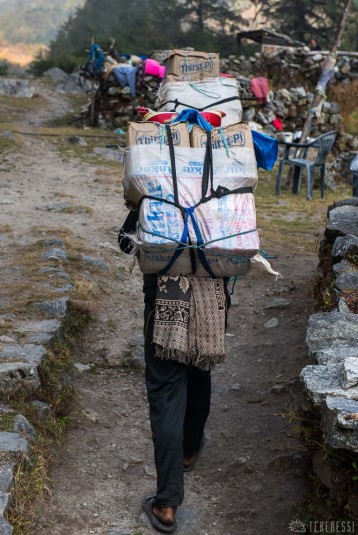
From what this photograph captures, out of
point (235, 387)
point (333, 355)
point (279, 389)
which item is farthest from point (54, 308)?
point (333, 355)

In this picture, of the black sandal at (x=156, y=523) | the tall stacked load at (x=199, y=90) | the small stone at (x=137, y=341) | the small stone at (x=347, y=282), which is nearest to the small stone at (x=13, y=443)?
the black sandal at (x=156, y=523)

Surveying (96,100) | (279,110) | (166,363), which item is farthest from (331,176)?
(166,363)

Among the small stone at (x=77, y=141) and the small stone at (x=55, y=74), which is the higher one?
the small stone at (x=77, y=141)

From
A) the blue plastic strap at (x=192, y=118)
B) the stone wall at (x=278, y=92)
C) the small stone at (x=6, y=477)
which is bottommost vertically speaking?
the stone wall at (x=278, y=92)

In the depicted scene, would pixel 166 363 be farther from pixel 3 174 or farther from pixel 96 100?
pixel 96 100

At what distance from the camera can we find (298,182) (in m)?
11.6

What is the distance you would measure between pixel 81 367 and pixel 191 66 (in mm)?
2644

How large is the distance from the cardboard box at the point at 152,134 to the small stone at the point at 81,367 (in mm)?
1905

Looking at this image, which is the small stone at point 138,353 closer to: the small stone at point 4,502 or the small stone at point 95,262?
the small stone at point 95,262

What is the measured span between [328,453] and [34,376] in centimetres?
169

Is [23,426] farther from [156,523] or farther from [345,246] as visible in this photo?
[345,246]

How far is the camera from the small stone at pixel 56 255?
605 centimetres

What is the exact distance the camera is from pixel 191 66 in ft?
18.7

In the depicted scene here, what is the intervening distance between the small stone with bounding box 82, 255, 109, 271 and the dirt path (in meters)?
0.13
